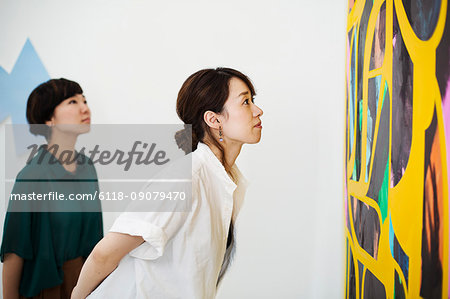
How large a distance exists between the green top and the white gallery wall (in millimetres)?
434

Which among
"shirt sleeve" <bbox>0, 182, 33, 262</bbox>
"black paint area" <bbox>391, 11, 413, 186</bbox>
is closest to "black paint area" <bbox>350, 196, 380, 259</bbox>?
"black paint area" <bbox>391, 11, 413, 186</bbox>

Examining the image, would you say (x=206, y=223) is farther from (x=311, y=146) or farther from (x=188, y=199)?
(x=311, y=146)

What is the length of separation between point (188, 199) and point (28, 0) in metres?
2.02

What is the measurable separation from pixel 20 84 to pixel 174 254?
1772mm

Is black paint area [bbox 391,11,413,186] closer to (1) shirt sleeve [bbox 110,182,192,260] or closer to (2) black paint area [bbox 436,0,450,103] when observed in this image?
(2) black paint area [bbox 436,0,450,103]

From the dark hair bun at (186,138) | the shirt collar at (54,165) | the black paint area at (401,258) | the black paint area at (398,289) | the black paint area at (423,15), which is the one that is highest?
the black paint area at (423,15)

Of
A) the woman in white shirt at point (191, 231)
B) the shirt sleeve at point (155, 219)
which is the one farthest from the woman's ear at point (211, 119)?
the shirt sleeve at point (155, 219)

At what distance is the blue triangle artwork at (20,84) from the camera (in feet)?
8.20

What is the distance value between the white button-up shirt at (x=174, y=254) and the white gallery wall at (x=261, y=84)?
3.16ft

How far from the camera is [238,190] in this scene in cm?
186

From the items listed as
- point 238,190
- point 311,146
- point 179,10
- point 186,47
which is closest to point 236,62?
point 186,47

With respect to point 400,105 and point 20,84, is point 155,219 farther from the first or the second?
point 20,84

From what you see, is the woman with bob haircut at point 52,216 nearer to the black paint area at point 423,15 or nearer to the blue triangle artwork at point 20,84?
the blue triangle artwork at point 20,84

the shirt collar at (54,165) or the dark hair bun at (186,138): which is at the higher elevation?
the dark hair bun at (186,138)
